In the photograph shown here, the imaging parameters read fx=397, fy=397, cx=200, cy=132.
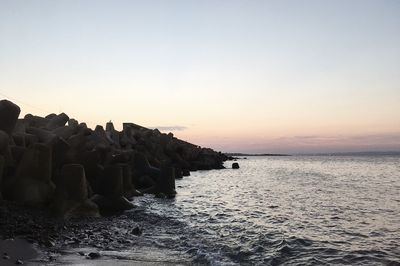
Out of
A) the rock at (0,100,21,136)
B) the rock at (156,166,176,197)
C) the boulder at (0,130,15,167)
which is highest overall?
the rock at (0,100,21,136)

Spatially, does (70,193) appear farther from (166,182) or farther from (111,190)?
(166,182)

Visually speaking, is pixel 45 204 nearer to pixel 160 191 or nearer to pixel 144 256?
pixel 144 256

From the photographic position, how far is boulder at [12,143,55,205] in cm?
1285

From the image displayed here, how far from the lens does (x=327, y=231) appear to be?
1368cm

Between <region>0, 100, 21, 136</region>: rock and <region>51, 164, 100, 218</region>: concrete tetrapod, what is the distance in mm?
2973

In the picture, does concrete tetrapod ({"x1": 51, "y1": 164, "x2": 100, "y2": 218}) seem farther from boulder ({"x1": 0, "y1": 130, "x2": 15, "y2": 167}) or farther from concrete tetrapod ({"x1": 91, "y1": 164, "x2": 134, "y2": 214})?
concrete tetrapod ({"x1": 91, "y1": 164, "x2": 134, "y2": 214})

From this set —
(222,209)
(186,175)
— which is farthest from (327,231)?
(186,175)

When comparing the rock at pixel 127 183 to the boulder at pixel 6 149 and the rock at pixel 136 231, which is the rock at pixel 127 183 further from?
the rock at pixel 136 231

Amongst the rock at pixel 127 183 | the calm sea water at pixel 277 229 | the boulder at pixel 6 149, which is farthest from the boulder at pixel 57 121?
the boulder at pixel 6 149

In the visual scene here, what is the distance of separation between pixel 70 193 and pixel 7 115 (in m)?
3.81

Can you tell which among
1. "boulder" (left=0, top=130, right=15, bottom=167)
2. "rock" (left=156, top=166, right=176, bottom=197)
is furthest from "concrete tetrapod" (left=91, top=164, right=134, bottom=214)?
"rock" (left=156, top=166, right=176, bottom=197)

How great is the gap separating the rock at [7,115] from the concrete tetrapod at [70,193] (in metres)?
2.97

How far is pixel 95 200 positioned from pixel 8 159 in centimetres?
353

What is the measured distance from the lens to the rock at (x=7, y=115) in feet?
46.3
